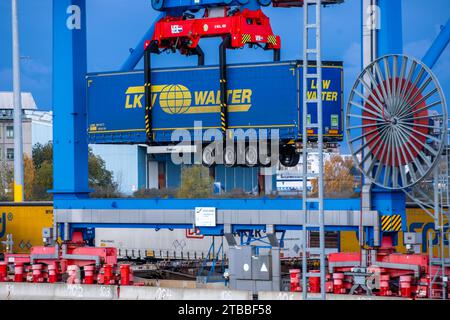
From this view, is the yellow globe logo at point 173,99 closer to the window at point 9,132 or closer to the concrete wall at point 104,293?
the concrete wall at point 104,293

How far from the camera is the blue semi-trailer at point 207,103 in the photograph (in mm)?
37844

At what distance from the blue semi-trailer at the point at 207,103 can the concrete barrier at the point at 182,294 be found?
28.8 feet

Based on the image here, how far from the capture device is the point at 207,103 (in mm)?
38812

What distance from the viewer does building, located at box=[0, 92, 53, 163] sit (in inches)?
4149

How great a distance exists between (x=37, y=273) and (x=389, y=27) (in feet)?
47.6

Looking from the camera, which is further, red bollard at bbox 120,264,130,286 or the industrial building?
red bollard at bbox 120,264,130,286

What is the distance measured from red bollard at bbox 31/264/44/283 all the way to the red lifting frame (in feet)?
34.5

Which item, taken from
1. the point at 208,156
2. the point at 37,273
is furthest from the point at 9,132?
the point at 37,273

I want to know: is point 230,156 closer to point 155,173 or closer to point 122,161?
point 155,173

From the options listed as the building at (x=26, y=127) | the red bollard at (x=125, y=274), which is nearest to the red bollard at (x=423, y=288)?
the red bollard at (x=125, y=274)

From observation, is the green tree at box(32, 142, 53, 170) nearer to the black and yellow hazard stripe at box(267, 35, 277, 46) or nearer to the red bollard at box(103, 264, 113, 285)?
the black and yellow hazard stripe at box(267, 35, 277, 46)

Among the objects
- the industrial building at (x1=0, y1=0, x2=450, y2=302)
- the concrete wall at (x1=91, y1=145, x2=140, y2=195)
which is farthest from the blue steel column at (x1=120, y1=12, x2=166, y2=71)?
the concrete wall at (x1=91, y1=145, x2=140, y2=195)

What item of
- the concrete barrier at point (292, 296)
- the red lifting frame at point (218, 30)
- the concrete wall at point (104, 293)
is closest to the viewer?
the concrete barrier at point (292, 296)
